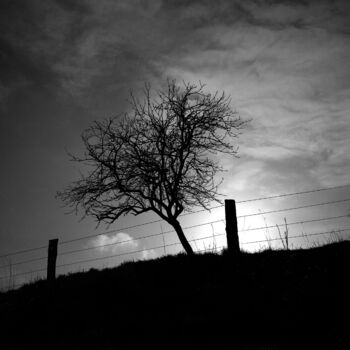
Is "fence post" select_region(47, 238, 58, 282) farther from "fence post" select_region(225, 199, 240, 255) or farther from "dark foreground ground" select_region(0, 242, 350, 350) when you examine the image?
"fence post" select_region(225, 199, 240, 255)

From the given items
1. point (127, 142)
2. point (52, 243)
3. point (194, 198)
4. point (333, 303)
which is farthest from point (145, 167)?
point (333, 303)

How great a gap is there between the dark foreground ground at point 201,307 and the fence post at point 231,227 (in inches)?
16.4

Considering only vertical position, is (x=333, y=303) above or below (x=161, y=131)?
below

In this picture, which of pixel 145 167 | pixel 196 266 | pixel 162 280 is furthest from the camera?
pixel 145 167

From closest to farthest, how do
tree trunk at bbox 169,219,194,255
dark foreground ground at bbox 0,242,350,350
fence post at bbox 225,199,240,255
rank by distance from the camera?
dark foreground ground at bbox 0,242,350,350 → fence post at bbox 225,199,240,255 → tree trunk at bbox 169,219,194,255

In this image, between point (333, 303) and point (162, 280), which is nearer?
point (333, 303)

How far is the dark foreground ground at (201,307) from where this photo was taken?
549cm

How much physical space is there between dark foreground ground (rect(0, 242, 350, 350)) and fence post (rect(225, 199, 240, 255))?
1.37 feet

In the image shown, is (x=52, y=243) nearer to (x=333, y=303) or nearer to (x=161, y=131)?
(x=161, y=131)

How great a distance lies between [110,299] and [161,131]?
6.74m

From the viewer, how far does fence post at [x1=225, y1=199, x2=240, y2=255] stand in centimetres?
930

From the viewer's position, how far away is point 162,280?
8047mm

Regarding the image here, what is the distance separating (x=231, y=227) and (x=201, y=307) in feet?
11.0

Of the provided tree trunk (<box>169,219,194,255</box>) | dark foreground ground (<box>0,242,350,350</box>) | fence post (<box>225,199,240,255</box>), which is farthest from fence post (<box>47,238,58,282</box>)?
fence post (<box>225,199,240,255</box>)
